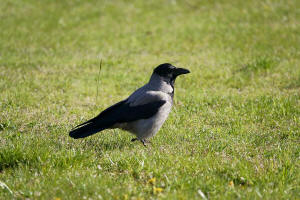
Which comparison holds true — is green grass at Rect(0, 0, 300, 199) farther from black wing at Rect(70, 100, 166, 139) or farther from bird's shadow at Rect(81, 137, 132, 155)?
black wing at Rect(70, 100, 166, 139)

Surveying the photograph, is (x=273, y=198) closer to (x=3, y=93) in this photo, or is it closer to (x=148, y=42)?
(x=3, y=93)

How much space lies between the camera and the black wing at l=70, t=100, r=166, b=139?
20.1 feet

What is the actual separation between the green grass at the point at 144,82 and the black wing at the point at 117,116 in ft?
0.76

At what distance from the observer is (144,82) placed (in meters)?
10.6

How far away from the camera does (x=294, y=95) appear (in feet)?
29.2

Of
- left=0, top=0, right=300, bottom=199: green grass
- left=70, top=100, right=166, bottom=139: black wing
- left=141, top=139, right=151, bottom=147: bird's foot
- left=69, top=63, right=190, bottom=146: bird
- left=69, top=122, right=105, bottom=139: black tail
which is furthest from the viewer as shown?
left=141, top=139, right=151, bottom=147: bird's foot

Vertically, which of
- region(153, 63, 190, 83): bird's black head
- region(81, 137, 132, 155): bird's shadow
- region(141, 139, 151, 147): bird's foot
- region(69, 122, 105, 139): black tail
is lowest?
region(141, 139, 151, 147): bird's foot

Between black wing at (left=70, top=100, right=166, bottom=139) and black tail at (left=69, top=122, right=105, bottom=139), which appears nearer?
black tail at (left=69, top=122, right=105, bottom=139)

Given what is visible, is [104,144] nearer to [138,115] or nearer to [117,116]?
[117,116]

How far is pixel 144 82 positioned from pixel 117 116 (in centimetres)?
432

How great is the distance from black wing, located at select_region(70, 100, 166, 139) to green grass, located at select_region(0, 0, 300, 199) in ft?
0.76

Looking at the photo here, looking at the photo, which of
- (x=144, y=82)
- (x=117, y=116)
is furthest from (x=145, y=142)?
(x=144, y=82)

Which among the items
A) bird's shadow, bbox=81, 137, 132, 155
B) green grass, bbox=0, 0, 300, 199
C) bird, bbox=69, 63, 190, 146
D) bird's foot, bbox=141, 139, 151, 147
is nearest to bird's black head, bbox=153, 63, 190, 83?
bird, bbox=69, 63, 190, 146

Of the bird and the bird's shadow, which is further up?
the bird
